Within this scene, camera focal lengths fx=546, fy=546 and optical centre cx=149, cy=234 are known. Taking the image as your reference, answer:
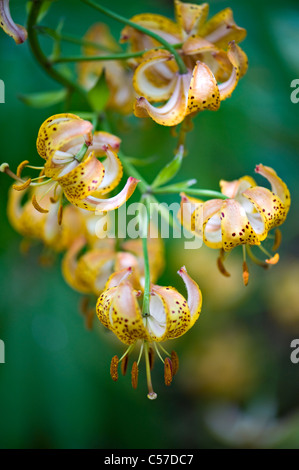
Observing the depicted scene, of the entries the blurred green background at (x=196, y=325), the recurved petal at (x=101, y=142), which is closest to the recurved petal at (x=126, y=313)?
the recurved petal at (x=101, y=142)

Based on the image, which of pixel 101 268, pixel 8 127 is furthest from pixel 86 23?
pixel 101 268

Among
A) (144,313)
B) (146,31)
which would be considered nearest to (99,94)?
(146,31)

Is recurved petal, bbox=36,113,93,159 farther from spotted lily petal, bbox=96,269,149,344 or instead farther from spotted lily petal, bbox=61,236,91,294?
spotted lily petal, bbox=61,236,91,294

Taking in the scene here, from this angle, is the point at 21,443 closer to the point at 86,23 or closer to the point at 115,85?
the point at 115,85

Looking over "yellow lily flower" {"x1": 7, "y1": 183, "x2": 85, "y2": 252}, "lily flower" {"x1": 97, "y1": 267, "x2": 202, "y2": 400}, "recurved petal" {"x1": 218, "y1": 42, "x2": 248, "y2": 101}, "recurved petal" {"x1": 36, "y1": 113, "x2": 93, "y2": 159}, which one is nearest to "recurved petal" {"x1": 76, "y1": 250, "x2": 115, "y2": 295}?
"yellow lily flower" {"x1": 7, "y1": 183, "x2": 85, "y2": 252}

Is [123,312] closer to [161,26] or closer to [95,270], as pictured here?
[95,270]

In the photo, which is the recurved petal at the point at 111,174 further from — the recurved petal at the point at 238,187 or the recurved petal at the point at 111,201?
the recurved petal at the point at 238,187
